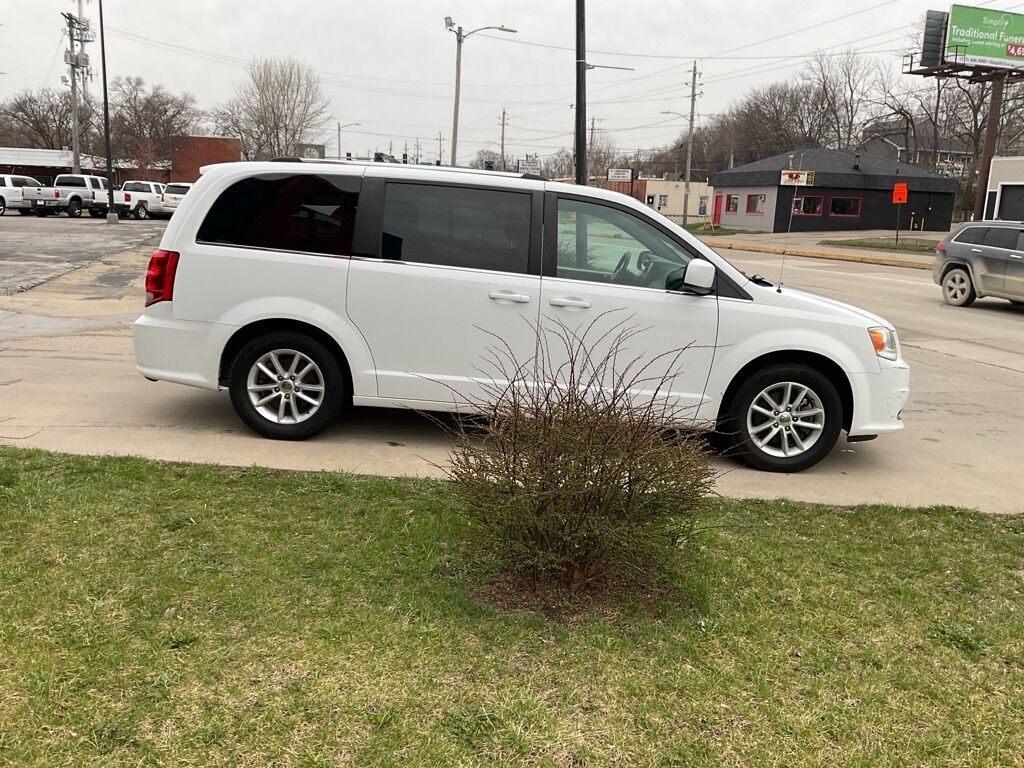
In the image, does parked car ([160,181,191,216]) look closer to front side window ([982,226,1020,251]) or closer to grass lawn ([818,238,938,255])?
grass lawn ([818,238,938,255])

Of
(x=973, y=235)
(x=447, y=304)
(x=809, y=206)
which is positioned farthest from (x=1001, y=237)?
(x=809, y=206)

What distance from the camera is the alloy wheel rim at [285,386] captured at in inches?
222

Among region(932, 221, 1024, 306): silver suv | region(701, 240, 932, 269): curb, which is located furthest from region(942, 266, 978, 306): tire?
region(701, 240, 932, 269): curb

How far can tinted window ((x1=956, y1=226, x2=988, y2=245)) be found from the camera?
16005mm

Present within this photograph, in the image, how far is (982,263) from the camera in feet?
51.5

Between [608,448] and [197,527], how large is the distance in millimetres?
2102

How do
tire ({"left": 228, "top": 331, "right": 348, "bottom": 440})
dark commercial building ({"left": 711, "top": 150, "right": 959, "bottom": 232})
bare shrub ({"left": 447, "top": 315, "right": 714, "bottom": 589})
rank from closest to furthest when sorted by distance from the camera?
bare shrub ({"left": 447, "top": 315, "right": 714, "bottom": 589}) → tire ({"left": 228, "top": 331, "right": 348, "bottom": 440}) → dark commercial building ({"left": 711, "top": 150, "right": 959, "bottom": 232})

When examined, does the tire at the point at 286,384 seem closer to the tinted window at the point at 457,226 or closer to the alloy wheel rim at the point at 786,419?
the tinted window at the point at 457,226

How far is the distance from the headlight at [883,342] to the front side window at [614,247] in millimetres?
1365

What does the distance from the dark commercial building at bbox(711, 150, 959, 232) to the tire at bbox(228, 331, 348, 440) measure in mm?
47764

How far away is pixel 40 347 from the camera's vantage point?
8727mm

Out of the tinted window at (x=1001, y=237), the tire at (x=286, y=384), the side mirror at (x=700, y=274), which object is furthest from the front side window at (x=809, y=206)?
the tire at (x=286, y=384)

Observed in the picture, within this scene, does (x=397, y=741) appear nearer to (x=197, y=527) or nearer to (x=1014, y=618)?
(x=197, y=527)

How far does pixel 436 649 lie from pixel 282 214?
3.56 m
